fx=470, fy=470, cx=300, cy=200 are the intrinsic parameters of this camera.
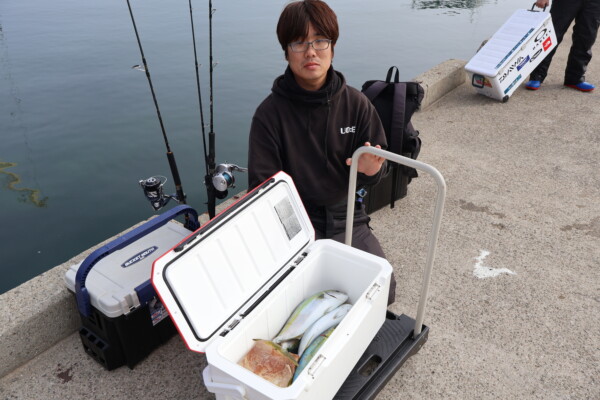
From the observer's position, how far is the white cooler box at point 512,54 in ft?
16.8

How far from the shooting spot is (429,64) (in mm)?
10547

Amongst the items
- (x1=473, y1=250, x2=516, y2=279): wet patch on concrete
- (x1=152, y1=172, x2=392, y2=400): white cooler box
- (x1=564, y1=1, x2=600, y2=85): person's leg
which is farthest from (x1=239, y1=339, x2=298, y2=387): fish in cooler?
(x1=564, y1=1, x2=600, y2=85): person's leg

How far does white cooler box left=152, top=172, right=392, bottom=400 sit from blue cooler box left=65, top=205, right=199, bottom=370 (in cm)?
45

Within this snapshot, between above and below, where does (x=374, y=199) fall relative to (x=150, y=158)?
above

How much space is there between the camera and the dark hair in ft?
7.07

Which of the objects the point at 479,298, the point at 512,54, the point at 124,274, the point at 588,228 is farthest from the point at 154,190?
the point at 512,54

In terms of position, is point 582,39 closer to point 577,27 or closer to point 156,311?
point 577,27

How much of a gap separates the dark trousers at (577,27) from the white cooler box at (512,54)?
0.27m

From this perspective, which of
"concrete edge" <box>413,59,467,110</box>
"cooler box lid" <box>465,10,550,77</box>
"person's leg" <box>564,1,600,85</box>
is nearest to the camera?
"cooler box lid" <box>465,10,550,77</box>

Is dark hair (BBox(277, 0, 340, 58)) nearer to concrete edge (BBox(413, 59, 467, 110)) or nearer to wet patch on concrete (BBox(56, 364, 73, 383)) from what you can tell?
wet patch on concrete (BBox(56, 364, 73, 383))

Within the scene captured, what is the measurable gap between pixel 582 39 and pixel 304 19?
4.66m

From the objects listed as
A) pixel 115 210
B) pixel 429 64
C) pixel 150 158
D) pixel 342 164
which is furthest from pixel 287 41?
pixel 429 64

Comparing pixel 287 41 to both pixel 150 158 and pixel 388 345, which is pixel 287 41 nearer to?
pixel 388 345

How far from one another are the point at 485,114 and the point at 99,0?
1266 centimetres
